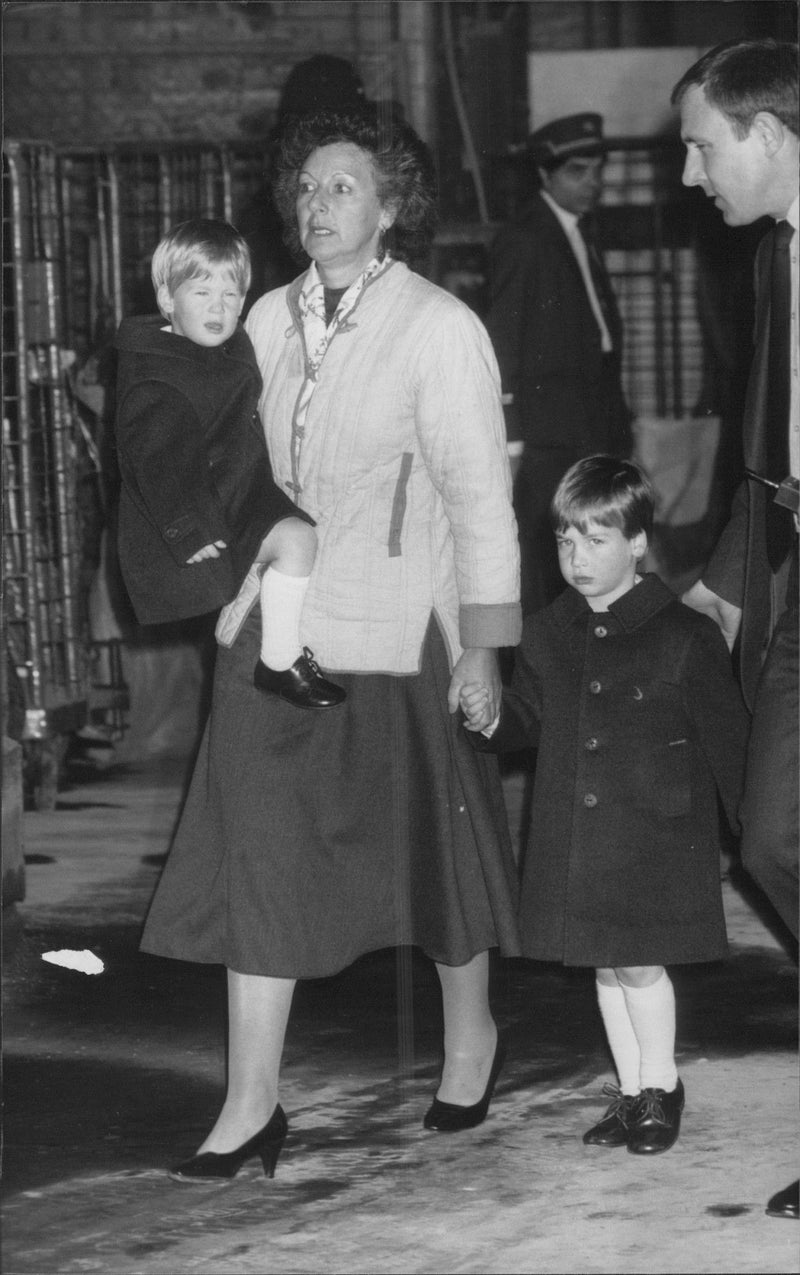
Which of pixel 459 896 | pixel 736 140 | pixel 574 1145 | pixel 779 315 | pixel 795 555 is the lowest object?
pixel 574 1145

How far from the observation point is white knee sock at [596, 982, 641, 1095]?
3582mm

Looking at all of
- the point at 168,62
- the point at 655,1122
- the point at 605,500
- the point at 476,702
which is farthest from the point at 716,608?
the point at 168,62

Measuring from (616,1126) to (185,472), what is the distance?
1.40 m

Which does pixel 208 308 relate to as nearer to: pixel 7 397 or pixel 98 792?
pixel 7 397

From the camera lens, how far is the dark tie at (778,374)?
3186 millimetres

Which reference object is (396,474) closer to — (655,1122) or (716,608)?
(716,608)

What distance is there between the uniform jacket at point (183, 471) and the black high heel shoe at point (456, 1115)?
1.06m

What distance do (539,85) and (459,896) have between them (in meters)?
6.87

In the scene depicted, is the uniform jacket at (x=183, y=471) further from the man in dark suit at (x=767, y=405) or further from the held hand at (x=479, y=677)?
the man in dark suit at (x=767, y=405)

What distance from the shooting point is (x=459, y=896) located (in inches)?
138

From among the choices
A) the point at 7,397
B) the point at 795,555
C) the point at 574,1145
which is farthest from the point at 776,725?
the point at 7,397

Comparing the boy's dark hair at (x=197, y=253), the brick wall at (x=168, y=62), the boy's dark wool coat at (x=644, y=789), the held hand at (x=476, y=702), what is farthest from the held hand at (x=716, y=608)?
the brick wall at (x=168, y=62)

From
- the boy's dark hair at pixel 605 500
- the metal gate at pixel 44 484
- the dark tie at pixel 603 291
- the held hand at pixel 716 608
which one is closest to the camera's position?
the boy's dark hair at pixel 605 500

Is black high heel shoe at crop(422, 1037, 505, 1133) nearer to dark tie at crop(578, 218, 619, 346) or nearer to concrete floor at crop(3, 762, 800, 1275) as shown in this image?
concrete floor at crop(3, 762, 800, 1275)
